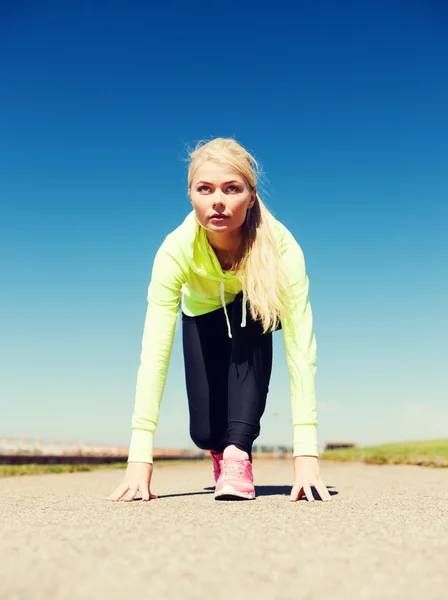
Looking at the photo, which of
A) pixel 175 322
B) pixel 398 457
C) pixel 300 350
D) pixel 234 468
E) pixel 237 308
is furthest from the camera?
pixel 398 457

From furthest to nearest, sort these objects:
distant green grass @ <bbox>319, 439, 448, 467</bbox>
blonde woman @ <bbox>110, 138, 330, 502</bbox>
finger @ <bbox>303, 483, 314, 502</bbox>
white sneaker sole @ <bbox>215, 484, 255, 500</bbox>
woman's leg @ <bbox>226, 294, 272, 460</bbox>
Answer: distant green grass @ <bbox>319, 439, 448, 467</bbox>
woman's leg @ <bbox>226, 294, 272, 460</bbox>
blonde woman @ <bbox>110, 138, 330, 502</bbox>
white sneaker sole @ <bbox>215, 484, 255, 500</bbox>
finger @ <bbox>303, 483, 314, 502</bbox>

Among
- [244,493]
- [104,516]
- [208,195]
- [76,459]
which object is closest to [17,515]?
[104,516]

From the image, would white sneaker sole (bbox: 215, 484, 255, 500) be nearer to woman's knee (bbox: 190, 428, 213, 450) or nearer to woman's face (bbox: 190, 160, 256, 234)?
woman's knee (bbox: 190, 428, 213, 450)

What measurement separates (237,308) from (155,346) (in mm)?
640

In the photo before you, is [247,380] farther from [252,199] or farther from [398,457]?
[398,457]

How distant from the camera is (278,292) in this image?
3.80 metres

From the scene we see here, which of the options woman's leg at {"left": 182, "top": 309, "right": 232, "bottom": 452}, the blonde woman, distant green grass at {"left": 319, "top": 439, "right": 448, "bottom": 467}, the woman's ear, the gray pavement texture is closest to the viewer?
the gray pavement texture

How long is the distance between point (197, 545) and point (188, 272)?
92.0 inches

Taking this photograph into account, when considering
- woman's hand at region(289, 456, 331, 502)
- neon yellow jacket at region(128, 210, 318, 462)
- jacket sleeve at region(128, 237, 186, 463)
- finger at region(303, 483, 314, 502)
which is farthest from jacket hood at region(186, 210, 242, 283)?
finger at region(303, 483, 314, 502)

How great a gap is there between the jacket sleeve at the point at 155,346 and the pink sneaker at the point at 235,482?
429mm

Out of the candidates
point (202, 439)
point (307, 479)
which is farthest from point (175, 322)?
point (307, 479)

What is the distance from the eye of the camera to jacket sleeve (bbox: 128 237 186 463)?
368cm

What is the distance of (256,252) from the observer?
3889 mm

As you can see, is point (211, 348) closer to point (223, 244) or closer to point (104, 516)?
point (223, 244)
